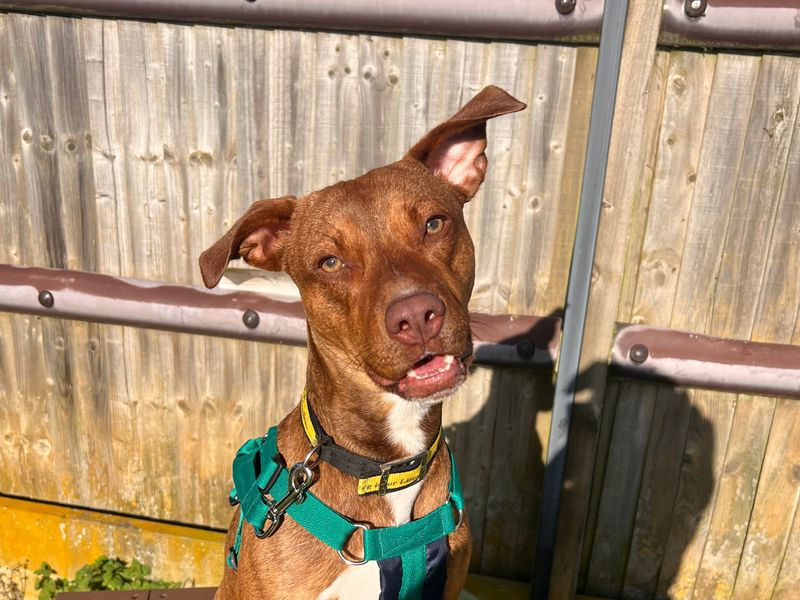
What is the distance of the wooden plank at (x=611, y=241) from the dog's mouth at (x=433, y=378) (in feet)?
5.48

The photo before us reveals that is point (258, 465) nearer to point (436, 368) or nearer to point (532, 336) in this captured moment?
point (436, 368)

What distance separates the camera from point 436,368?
2.57 meters

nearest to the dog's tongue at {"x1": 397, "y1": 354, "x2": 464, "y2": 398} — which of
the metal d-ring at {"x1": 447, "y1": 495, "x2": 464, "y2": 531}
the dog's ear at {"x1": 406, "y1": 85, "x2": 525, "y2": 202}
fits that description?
the metal d-ring at {"x1": 447, "y1": 495, "x2": 464, "y2": 531}

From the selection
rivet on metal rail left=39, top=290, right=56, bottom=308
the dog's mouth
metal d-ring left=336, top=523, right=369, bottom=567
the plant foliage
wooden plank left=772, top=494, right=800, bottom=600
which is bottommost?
the plant foliage

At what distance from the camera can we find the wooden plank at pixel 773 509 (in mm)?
4262

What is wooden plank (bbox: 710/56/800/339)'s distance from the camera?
3703 mm

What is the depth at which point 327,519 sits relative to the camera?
2.70 meters

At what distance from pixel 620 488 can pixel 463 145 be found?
8.75ft

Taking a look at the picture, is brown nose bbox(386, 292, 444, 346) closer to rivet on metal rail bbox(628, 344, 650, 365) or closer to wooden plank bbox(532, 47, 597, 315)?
wooden plank bbox(532, 47, 597, 315)

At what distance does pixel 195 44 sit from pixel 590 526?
393cm

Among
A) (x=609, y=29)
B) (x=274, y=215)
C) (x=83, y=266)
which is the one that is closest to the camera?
(x=274, y=215)

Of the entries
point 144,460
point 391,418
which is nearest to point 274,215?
point 391,418

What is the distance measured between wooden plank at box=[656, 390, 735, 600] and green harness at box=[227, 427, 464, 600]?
7.01 feet

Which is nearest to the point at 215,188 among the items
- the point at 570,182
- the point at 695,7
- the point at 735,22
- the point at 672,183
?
the point at 570,182
